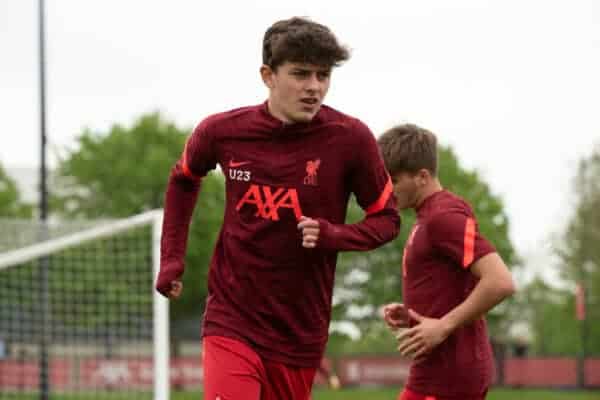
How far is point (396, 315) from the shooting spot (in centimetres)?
579

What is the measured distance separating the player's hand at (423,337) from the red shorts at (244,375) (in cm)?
42

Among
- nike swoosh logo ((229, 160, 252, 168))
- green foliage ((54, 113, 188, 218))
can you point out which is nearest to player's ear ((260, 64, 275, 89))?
nike swoosh logo ((229, 160, 252, 168))

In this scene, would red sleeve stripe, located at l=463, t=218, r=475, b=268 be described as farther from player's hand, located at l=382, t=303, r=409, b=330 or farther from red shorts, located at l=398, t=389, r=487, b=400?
red shorts, located at l=398, t=389, r=487, b=400

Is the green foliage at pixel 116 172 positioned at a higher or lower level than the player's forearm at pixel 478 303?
higher

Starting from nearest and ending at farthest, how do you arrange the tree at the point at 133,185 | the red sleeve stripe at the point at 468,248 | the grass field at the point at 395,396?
the red sleeve stripe at the point at 468,248, the grass field at the point at 395,396, the tree at the point at 133,185

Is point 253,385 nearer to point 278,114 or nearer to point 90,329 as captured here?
point 278,114

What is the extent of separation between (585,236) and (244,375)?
4574 centimetres

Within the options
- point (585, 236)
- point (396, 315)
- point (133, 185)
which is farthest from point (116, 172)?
point (396, 315)

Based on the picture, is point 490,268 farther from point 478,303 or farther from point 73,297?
point 73,297

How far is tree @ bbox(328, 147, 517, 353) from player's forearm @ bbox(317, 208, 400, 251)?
Answer: 151ft

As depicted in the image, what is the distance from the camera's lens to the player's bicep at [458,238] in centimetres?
576

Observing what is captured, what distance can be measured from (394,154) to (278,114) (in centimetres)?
81

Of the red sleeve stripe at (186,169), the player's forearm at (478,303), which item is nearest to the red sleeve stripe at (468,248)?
the player's forearm at (478,303)

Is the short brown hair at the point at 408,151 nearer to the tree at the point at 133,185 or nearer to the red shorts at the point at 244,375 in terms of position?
the red shorts at the point at 244,375
